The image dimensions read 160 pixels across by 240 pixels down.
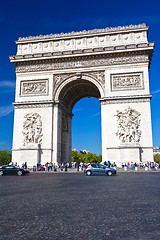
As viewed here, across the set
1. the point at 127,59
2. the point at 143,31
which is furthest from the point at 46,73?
the point at 143,31

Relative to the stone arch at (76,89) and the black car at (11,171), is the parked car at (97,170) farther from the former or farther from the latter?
the stone arch at (76,89)

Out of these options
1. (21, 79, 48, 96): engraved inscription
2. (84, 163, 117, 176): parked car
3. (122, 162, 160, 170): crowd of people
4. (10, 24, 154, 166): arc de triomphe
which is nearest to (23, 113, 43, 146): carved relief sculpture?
(10, 24, 154, 166): arc de triomphe

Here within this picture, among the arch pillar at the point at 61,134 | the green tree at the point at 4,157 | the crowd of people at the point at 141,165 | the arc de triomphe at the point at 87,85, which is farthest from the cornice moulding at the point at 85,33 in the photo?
the green tree at the point at 4,157

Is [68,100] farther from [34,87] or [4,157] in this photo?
[4,157]

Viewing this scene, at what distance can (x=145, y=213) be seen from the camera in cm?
426

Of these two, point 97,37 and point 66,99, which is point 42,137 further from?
point 97,37

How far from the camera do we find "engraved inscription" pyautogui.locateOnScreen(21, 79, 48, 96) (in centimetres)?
Result: 2674

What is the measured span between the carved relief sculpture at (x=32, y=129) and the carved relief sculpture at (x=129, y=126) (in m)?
8.35

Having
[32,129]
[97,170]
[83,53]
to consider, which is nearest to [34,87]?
[32,129]

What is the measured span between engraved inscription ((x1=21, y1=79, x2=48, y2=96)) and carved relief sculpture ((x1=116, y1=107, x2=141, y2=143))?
8765 millimetres

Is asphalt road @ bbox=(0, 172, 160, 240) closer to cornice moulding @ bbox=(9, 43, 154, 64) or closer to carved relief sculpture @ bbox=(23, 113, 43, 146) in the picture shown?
carved relief sculpture @ bbox=(23, 113, 43, 146)

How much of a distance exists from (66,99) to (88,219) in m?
25.7

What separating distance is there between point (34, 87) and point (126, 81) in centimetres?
1024

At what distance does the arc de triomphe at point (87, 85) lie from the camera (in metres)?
23.9
